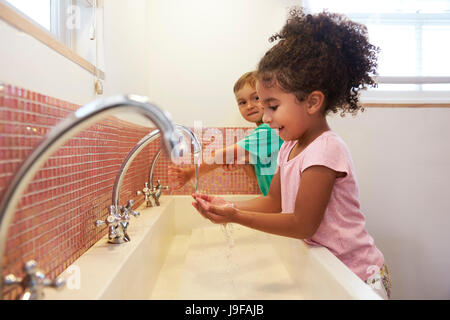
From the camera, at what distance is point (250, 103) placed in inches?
57.2

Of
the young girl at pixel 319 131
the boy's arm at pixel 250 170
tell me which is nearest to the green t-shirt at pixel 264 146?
the boy's arm at pixel 250 170

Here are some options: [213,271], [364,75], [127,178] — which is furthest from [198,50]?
[213,271]

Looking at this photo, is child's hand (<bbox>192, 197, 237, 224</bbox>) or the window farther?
the window

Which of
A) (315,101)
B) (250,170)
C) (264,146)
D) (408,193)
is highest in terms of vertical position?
(315,101)

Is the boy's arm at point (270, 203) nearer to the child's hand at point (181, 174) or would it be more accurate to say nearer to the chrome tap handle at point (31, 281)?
the child's hand at point (181, 174)

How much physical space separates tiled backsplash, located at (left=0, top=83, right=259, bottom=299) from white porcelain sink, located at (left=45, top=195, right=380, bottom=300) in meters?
0.05

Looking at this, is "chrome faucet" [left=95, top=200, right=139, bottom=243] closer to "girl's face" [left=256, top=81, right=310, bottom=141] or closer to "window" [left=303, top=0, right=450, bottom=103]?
"girl's face" [left=256, top=81, right=310, bottom=141]

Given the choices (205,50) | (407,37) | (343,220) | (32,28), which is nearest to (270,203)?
(343,220)

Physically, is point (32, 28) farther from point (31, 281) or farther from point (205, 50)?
point (205, 50)

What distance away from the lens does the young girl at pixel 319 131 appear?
789mm

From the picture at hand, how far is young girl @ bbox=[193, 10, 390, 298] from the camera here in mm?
789

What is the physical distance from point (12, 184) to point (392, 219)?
1695 millimetres

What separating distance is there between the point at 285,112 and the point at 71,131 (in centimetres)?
65

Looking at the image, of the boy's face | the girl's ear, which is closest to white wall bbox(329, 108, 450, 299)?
the boy's face
